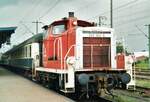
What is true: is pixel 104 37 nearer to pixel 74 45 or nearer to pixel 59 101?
pixel 74 45

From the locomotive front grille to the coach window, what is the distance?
166cm

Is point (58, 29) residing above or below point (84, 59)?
above

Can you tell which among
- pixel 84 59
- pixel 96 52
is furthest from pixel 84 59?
pixel 96 52

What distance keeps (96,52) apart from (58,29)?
232 cm

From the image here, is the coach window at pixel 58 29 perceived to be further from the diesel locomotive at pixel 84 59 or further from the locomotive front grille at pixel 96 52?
the locomotive front grille at pixel 96 52

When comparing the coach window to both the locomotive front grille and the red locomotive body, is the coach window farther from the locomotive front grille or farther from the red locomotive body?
the locomotive front grille

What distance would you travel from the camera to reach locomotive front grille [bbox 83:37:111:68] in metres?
15.1

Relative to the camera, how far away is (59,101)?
13.9m

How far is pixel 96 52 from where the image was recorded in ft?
50.0

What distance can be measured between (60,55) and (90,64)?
4.52 ft

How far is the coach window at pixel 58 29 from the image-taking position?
16.3 m

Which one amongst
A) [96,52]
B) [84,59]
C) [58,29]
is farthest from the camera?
[58,29]

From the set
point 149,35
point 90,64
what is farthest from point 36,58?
point 149,35

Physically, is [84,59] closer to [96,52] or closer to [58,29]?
[96,52]
